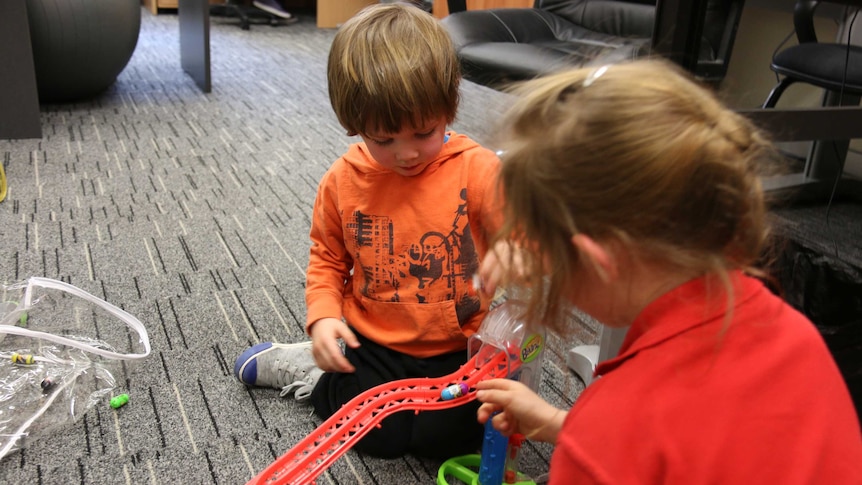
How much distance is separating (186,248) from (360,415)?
98 centimetres

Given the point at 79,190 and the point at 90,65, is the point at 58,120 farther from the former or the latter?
the point at 79,190

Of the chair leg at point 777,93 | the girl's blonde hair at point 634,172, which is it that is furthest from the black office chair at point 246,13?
the girl's blonde hair at point 634,172

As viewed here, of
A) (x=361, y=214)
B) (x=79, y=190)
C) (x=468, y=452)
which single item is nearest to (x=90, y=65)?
(x=79, y=190)

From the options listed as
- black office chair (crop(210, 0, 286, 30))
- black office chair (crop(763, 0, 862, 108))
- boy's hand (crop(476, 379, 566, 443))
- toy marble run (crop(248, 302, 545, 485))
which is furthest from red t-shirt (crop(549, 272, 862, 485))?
black office chair (crop(210, 0, 286, 30))

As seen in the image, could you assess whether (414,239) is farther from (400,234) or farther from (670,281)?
(670,281)

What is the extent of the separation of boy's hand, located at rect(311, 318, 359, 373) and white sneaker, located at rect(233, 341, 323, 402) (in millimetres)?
184

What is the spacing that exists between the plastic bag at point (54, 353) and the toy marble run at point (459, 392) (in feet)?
1.66

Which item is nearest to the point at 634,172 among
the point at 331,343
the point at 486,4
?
the point at 331,343

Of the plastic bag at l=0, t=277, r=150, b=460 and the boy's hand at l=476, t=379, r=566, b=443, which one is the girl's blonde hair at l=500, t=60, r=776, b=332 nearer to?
the boy's hand at l=476, t=379, r=566, b=443

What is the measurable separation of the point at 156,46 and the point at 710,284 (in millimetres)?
3780

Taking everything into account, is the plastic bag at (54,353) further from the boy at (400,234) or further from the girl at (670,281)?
the girl at (670,281)

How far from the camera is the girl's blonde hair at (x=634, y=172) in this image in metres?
0.52

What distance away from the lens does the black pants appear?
3.44ft

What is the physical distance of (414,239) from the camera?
102cm
